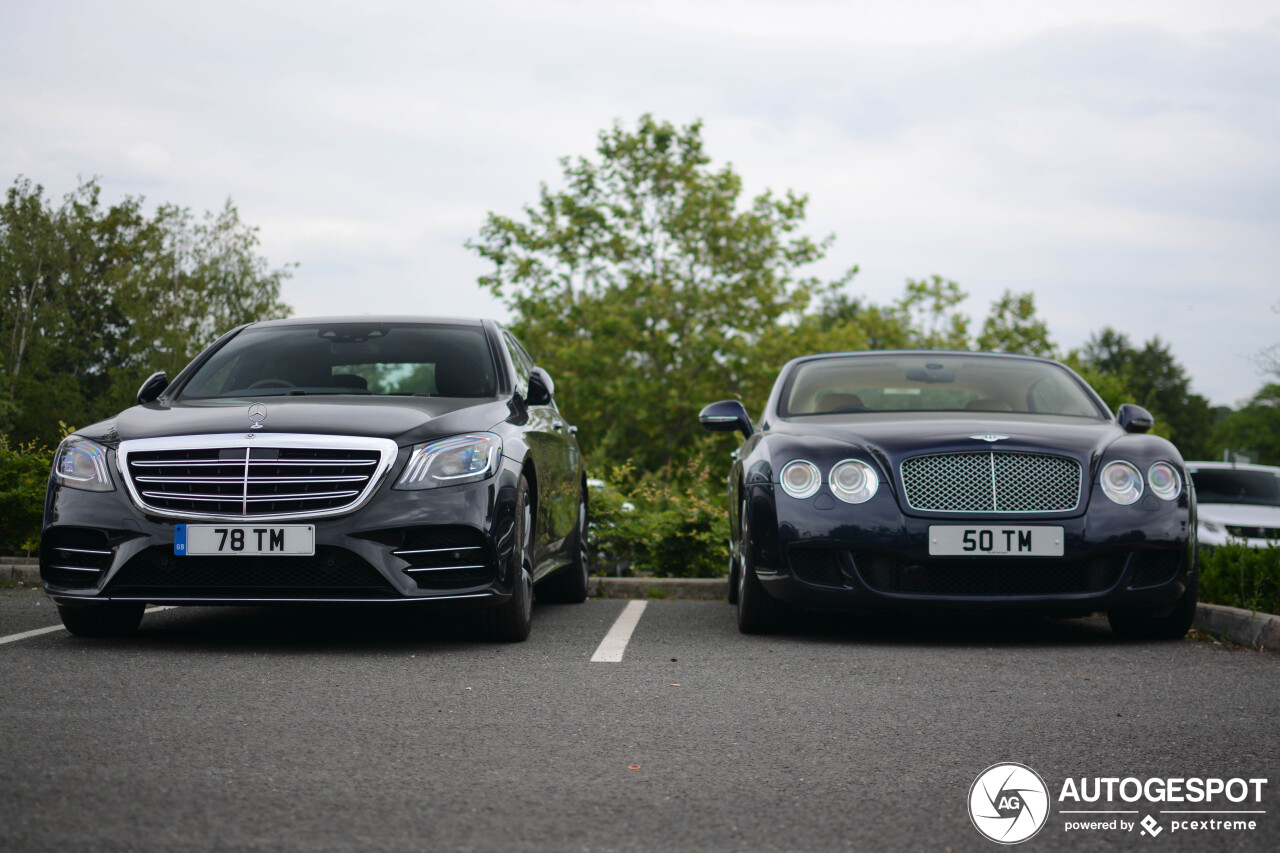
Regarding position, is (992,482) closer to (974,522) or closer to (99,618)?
(974,522)

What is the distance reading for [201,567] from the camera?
5.52 m

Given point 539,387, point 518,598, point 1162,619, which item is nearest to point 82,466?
point 518,598

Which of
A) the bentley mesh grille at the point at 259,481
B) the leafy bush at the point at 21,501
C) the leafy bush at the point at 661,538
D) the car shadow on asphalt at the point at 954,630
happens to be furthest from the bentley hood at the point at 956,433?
the leafy bush at the point at 21,501

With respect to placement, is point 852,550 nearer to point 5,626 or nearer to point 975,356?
point 975,356

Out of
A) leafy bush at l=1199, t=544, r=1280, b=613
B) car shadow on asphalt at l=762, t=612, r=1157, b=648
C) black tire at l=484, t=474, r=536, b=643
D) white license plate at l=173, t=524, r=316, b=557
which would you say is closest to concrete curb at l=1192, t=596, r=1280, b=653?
leafy bush at l=1199, t=544, r=1280, b=613

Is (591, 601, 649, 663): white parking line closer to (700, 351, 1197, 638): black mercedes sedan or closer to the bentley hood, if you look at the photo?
(700, 351, 1197, 638): black mercedes sedan

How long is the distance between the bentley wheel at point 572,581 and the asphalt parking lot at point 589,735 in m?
1.62

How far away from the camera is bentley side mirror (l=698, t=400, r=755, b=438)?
24.0 feet

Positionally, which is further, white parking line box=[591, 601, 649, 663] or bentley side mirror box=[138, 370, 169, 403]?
bentley side mirror box=[138, 370, 169, 403]

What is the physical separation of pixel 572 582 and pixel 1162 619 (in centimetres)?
351

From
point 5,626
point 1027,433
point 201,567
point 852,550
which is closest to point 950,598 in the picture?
point 852,550

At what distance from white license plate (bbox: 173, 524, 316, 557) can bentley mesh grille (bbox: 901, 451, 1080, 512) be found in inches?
106

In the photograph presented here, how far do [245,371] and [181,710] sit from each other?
3002 millimetres

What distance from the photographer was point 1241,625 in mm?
6426
